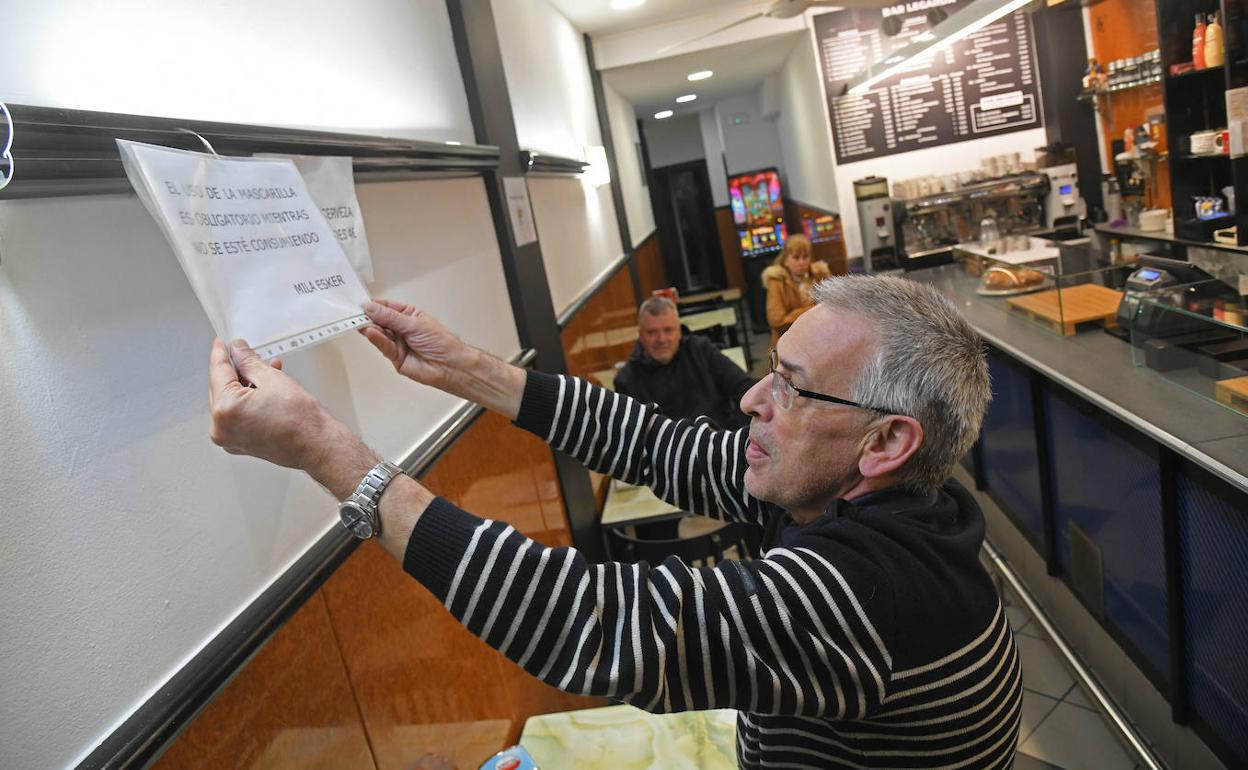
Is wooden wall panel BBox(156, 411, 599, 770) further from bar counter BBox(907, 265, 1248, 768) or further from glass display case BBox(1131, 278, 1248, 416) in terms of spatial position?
glass display case BBox(1131, 278, 1248, 416)

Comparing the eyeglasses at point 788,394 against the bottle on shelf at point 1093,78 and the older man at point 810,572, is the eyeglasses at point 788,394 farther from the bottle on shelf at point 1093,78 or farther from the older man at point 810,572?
the bottle on shelf at point 1093,78

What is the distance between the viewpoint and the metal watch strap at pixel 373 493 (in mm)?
1006

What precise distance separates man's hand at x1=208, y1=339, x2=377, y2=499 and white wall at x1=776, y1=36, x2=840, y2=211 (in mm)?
6703

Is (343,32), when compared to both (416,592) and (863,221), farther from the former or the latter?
(863,221)

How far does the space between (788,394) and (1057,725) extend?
242 centimetres

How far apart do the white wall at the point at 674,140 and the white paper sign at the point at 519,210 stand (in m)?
12.8

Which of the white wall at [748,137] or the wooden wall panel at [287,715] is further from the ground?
the white wall at [748,137]

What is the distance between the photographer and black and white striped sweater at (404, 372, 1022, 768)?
100 cm

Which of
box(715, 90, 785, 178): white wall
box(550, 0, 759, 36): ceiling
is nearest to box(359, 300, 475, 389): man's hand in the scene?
box(550, 0, 759, 36): ceiling

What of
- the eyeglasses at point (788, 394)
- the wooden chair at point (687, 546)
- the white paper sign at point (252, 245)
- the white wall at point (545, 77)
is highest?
the white wall at point (545, 77)

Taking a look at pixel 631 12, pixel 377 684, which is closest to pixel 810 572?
pixel 377 684

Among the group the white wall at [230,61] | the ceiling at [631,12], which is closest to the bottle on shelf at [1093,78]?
the ceiling at [631,12]

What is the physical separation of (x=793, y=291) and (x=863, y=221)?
1169 millimetres

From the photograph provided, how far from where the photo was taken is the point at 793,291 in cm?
594
